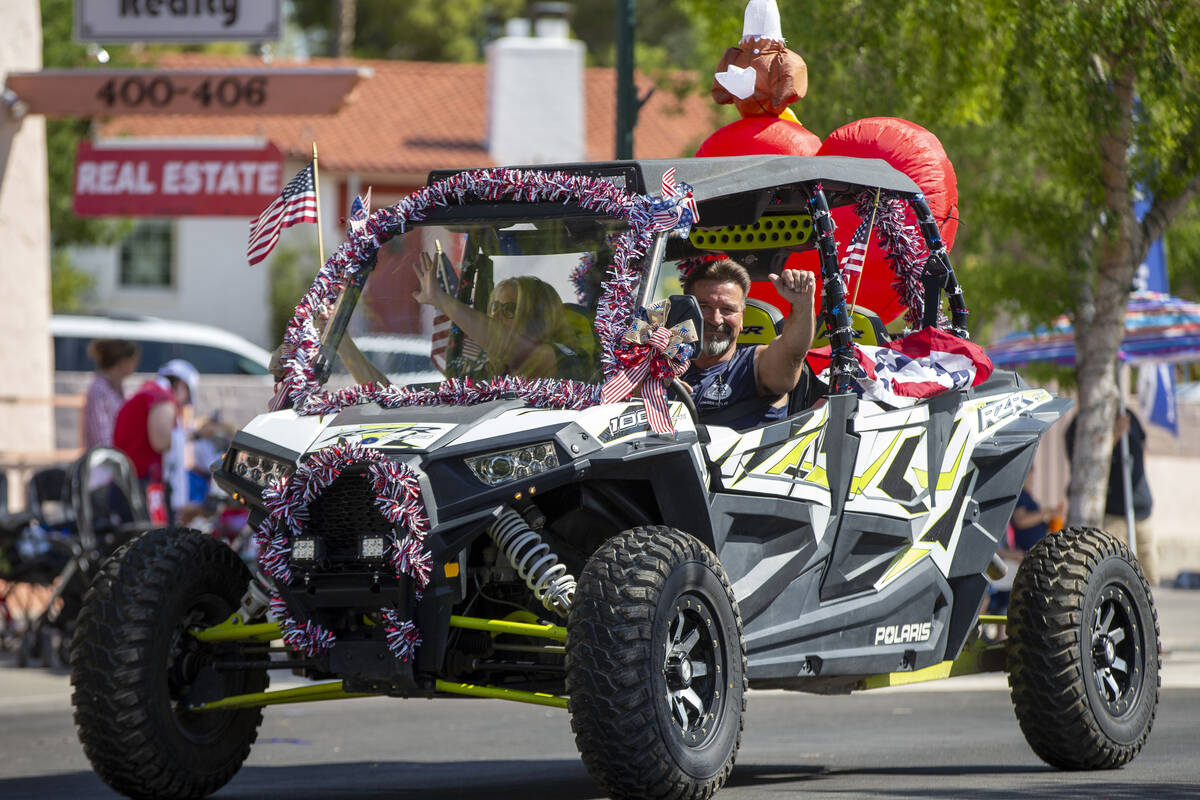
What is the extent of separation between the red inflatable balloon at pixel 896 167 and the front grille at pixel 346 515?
2545mm

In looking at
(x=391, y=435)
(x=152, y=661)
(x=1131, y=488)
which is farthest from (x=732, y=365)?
(x=1131, y=488)

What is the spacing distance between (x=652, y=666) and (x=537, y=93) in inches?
1236

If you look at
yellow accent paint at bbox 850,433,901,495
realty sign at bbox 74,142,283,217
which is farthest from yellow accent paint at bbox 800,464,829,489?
realty sign at bbox 74,142,283,217

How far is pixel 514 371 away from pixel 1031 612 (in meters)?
2.34

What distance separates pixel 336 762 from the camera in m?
8.94

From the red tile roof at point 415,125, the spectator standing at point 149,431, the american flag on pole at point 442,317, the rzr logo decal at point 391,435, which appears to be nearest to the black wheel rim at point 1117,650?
the american flag on pole at point 442,317

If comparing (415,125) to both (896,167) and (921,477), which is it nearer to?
(896,167)

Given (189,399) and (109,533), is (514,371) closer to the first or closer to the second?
(109,533)

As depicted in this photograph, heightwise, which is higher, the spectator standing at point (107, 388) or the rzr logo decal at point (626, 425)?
the rzr logo decal at point (626, 425)

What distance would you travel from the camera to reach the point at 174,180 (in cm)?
1476

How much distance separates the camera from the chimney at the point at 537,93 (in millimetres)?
36250

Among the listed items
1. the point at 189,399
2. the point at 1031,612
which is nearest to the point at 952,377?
the point at 1031,612

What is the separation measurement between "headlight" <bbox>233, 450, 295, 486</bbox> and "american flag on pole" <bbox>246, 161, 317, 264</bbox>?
1322mm

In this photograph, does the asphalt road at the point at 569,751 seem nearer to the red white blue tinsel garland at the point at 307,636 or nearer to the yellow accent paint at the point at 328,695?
the yellow accent paint at the point at 328,695
